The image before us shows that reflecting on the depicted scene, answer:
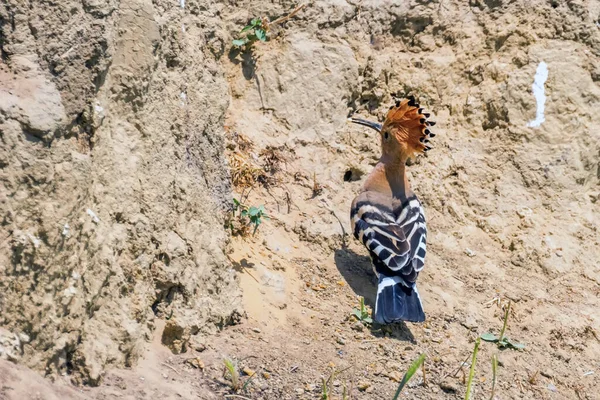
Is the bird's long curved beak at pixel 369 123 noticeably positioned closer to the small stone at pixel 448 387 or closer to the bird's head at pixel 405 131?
the bird's head at pixel 405 131

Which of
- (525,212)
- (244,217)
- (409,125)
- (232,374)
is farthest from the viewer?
(525,212)

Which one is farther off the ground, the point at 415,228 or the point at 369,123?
the point at 369,123

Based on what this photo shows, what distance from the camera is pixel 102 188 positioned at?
3348 millimetres

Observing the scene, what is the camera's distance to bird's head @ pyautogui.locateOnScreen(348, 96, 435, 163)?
17.8ft

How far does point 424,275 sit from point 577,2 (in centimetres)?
254

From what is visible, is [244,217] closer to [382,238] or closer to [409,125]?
[382,238]

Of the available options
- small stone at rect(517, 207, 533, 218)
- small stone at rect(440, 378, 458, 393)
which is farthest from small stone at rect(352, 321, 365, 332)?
small stone at rect(517, 207, 533, 218)

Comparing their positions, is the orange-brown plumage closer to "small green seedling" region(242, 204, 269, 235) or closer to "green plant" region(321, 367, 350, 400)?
"small green seedling" region(242, 204, 269, 235)

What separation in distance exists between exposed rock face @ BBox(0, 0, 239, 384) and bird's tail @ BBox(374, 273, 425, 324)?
87 centimetres

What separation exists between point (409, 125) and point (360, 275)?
3.57 feet

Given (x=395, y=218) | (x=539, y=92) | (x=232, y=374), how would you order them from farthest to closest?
1. (x=539, y=92)
2. (x=395, y=218)
3. (x=232, y=374)

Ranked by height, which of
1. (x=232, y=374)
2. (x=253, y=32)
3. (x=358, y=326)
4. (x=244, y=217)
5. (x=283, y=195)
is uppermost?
(x=253, y=32)

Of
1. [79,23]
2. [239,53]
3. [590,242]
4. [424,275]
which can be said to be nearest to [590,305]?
[590,242]

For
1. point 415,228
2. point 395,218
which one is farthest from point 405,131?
point 415,228
